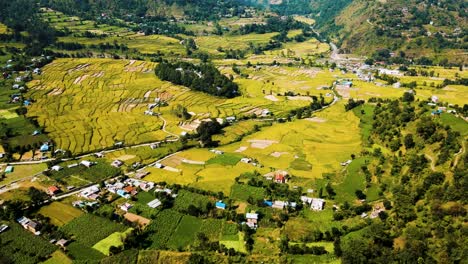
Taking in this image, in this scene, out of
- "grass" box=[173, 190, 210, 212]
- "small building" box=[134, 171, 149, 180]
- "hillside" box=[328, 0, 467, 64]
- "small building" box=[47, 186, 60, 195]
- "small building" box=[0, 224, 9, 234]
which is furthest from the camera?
"hillside" box=[328, 0, 467, 64]

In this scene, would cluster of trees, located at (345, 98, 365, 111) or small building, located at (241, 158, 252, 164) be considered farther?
cluster of trees, located at (345, 98, 365, 111)

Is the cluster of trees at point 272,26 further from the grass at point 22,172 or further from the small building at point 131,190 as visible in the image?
the small building at point 131,190

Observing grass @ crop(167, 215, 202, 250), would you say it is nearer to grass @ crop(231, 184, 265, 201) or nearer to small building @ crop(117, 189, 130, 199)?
grass @ crop(231, 184, 265, 201)

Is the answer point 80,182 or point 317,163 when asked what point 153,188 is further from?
point 317,163

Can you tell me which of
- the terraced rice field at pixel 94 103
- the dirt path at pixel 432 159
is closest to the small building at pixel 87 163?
the terraced rice field at pixel 94 103

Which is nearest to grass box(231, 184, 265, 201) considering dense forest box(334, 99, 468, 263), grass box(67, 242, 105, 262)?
dense forest box(334, 99, 468, 263)

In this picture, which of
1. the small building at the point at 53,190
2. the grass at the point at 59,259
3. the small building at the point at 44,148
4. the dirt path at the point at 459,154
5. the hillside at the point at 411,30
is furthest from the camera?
the hillside at the point at 411,30
